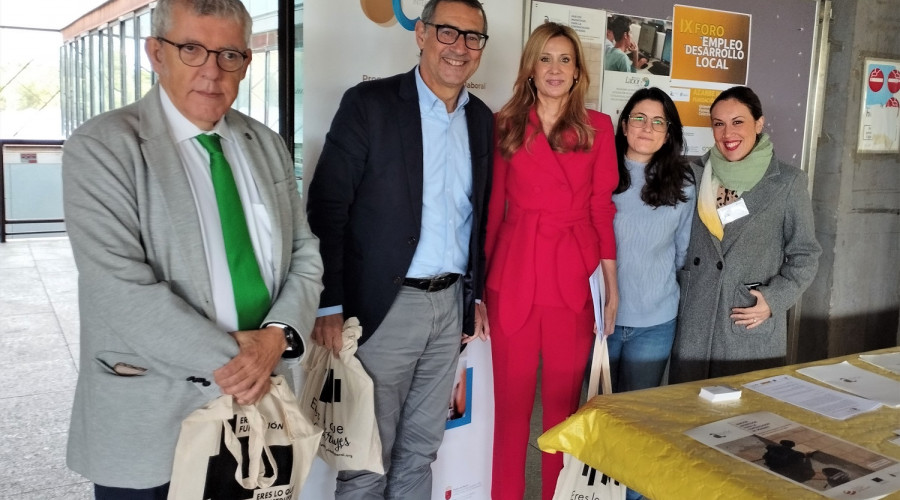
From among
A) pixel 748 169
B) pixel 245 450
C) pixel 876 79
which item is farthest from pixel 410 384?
pixel 876 79

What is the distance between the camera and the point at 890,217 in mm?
3994

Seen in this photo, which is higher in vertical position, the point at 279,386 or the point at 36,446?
the point at 279,386

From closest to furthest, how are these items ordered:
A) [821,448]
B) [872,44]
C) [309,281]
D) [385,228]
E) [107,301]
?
1. [107,301]
2. [821,448]
3. [309,281]
4. [385,228]
5. [872,44]

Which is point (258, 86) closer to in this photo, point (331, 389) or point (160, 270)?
point (331, 389)

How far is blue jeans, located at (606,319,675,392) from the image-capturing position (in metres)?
2.46

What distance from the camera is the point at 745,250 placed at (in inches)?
95.5

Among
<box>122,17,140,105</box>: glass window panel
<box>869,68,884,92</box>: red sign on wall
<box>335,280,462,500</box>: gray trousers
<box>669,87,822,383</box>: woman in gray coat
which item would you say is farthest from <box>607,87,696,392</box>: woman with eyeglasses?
<box>122,17,140,105</box>: glass window panel

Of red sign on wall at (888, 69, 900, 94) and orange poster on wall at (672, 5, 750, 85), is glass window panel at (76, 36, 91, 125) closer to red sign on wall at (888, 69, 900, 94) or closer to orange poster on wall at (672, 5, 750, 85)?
orange poster on wall at (672, 5, 750, 85)

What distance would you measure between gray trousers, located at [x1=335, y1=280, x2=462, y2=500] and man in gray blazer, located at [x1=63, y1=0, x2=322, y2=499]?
21.5 inches

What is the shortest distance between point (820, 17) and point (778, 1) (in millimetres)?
343

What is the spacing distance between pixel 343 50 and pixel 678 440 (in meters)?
1.58

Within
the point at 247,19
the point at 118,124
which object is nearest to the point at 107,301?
the point at 118,124

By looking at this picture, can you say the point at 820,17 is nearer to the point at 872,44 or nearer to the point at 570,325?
the point at 872,44

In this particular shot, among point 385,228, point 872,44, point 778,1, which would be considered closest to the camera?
point 385,228
